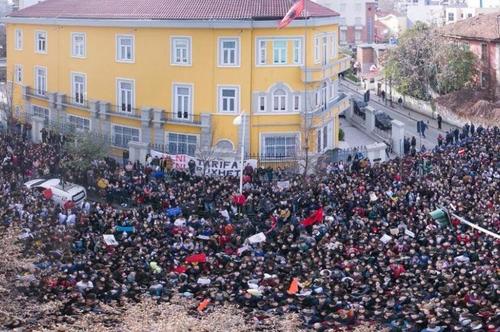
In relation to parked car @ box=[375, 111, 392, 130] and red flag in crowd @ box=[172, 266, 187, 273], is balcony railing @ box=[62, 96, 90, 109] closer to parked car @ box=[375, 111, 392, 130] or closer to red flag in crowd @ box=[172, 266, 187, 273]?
parked car @ box=[375, 111, 392, 130]

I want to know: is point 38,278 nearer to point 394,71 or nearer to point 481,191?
point 481,191

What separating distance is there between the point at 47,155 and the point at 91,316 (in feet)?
53.7

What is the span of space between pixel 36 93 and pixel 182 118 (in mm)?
10937

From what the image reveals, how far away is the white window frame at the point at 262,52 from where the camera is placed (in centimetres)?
3925

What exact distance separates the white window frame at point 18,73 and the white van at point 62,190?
16.7 metres

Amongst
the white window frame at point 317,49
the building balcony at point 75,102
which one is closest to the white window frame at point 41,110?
the building balcony at point 75,102

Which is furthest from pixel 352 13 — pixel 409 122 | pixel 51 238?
→ pixel 51 238

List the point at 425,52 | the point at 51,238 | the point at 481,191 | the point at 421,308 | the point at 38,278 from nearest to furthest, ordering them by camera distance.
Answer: the point at 421,308 < the point at 38,278 < the point at 51,238 < the point at 481,191 < the point at 425,52

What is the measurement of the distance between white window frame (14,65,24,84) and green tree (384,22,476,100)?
79.8 feet

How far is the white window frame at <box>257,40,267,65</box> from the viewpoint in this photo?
1545 inches

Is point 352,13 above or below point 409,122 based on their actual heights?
above

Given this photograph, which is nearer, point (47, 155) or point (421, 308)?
point (421, 308)

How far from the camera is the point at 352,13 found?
306 feet

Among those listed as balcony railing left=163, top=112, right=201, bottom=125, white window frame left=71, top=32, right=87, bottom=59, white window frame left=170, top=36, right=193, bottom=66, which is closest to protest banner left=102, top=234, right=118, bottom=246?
balcony railing left=163, top=112, right=201, bottom=125
